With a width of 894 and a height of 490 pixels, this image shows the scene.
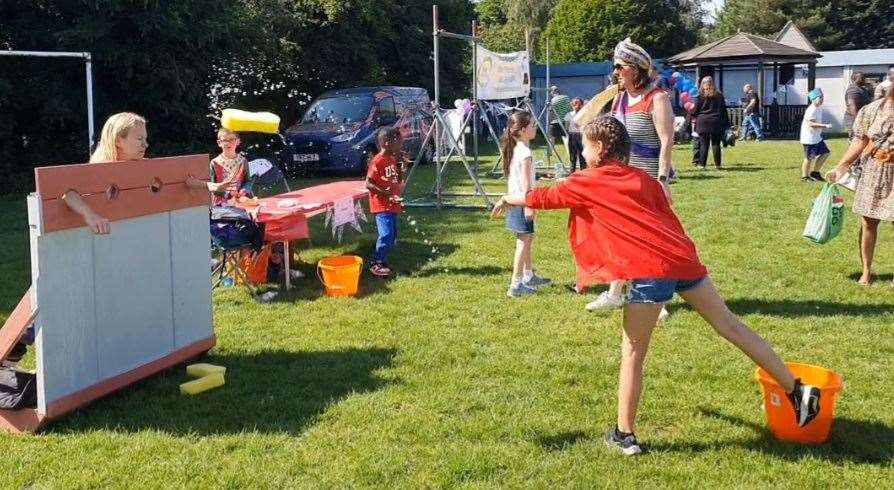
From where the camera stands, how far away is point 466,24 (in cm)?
3638

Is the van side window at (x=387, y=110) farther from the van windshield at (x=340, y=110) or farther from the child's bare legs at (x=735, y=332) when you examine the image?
the child's bare legs at (x=735, y=332)

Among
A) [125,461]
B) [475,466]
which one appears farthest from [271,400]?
[475,466]

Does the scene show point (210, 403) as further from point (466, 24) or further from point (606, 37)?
point (606, 37)

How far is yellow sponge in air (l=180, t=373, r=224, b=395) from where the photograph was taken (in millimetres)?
4925

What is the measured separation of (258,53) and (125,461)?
17509 mm

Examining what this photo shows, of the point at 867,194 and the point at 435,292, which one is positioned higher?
the point at 867,194

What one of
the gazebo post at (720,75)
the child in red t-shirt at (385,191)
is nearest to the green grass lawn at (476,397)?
the child in red t-shirt at (385,191)

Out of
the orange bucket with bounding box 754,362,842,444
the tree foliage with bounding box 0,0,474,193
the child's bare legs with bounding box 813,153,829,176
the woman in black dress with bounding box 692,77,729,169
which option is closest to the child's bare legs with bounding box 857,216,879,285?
the orange bucket with bounding box 754,362,842,444

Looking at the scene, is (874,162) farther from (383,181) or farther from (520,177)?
(383,181)

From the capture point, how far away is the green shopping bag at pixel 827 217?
704cm

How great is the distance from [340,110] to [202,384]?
13500mm

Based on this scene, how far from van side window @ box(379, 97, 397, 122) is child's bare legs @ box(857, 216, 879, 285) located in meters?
12.0

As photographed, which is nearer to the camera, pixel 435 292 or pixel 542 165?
pixel 435 292

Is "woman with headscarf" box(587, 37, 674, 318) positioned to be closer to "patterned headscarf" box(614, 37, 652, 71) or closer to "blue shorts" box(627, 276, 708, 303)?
"patterned headscarf" box(614, 37, 652, 71)
